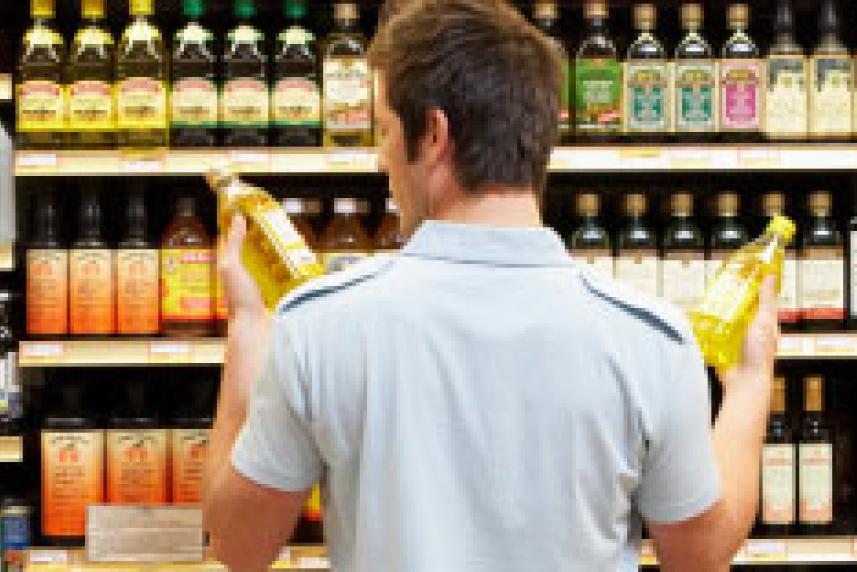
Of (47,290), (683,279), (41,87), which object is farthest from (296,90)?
(683,279)

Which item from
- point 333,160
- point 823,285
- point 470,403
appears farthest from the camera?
point 823,285

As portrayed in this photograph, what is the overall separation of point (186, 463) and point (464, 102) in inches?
78.0

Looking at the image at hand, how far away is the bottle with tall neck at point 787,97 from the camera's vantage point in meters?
2.95

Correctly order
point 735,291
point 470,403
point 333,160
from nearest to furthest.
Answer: point 470,403 → point 735,291 → point 333,160

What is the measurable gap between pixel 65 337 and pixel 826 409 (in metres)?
1.73

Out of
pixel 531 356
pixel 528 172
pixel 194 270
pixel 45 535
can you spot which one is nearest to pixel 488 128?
pixel 528 172

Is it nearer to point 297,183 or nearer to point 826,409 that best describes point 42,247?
point 297,183

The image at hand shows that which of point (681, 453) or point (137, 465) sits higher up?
point (681, 453)

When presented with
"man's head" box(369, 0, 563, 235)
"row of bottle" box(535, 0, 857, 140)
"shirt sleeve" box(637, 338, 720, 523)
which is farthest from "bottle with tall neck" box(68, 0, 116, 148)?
"shirt sleeve" box(637, 338, 720, 523)

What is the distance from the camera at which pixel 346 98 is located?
291 centimetres

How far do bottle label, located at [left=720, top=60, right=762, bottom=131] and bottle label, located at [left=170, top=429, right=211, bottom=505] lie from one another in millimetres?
1255

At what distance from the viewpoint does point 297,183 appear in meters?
3.37

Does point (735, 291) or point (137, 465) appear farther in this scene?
point (137, 465)

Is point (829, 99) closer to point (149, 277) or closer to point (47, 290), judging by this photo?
point (149, 277)
